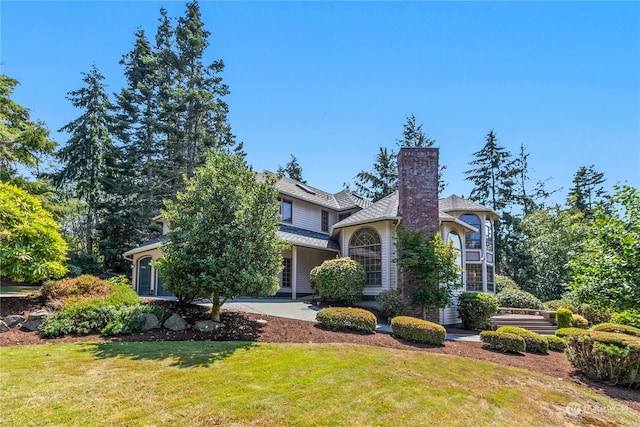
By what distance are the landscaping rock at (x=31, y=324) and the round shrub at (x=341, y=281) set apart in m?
9.31

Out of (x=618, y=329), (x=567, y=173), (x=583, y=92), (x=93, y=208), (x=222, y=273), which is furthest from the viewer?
(x=567, y=173)

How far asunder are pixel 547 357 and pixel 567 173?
3563 cm

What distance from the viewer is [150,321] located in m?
8.27

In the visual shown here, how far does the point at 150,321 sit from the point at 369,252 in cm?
983

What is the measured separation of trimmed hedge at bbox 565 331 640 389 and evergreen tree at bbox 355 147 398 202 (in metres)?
26.9

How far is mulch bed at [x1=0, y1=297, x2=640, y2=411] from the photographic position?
23.0 feet

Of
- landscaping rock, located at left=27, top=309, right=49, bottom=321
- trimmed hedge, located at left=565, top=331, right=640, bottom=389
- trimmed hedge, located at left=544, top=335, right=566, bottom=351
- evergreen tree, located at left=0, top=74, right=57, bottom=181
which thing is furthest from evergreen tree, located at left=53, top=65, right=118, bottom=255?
trimmed hedge, located at left=565, top=331, right=640, bottom=389

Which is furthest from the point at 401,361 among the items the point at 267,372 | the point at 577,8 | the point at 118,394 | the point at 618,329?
the point at 577,8

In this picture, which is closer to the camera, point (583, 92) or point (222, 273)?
point (222, 273)

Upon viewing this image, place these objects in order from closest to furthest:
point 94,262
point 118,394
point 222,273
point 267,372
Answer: point 118,394 < point 267,372 < point 222,273 < point 94,262

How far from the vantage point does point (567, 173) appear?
3672 centimetres

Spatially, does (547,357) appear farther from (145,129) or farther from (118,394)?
(145,129)

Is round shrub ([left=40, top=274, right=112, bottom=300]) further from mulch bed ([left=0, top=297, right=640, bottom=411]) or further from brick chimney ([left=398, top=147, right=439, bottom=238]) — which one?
brick chimney ([left=398, top=147, right=439, bottom=238])

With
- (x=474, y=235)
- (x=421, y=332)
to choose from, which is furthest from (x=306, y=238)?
(x=474, y=235)
